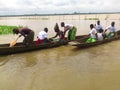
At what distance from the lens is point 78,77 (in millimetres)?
7371

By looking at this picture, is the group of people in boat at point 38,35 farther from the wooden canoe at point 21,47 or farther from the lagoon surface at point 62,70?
the lagoon surface at point 62,70

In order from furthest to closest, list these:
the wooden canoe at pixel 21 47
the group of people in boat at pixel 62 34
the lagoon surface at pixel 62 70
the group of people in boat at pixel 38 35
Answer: the group of people in boat at pixel 62 34, the group of people in boat at pixel 38 35, the wooden canoe at pixel 21 47, the lagoon surface at pixel 62 70

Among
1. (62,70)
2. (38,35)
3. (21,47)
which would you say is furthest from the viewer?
(38,35)

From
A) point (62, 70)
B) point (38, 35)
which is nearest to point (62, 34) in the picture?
point (38, 35)

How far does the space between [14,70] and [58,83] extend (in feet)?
7.27

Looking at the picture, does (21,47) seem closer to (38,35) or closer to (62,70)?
(38,35)

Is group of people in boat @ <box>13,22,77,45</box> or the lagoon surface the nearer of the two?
the lagoon surface

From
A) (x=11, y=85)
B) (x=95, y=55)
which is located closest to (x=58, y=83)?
(x=11, y=85)

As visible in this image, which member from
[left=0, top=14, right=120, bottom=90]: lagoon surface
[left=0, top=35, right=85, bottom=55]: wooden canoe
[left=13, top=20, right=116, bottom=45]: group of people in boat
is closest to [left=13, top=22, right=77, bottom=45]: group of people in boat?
[left=13, top=20, right=116, bottom=45]: group of people in boat

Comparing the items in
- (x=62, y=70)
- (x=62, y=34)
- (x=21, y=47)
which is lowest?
(x=62, y=70)

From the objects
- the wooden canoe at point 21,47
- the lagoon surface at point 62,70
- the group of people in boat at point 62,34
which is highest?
the group of people in boat at point 62,34

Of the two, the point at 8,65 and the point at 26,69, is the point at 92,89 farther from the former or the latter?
the point at 8,65

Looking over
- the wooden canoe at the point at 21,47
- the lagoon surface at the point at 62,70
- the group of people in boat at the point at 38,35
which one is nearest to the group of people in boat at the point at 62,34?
the group of people in boat at the point at 38,35

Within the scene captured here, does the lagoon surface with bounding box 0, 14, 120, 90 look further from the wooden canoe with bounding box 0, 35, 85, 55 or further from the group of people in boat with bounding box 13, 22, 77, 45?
the group of people in boat with bounding box 13, 22, 77, 45
